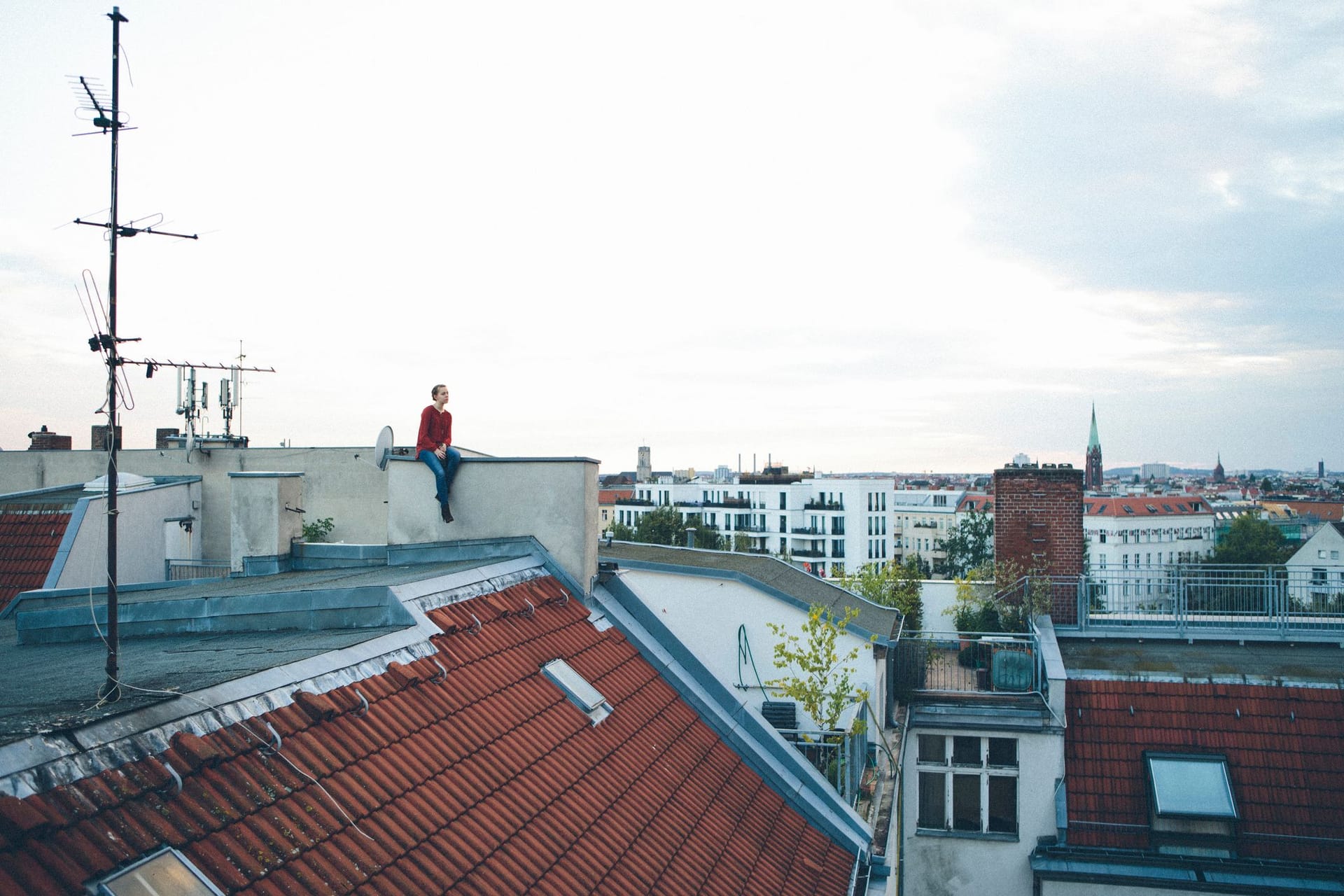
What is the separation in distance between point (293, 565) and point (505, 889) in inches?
279

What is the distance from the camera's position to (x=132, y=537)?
19.1 m

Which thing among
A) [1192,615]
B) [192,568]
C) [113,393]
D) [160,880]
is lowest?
[1192,615]

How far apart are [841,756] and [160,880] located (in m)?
9.15

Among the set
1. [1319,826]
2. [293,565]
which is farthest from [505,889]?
[1319,826]

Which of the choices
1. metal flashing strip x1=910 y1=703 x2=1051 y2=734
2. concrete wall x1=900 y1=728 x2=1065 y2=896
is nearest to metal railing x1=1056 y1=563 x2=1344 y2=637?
metal flashing strip x1=910 y1=703 x2=1051 y2=734

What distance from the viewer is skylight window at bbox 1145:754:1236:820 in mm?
12742

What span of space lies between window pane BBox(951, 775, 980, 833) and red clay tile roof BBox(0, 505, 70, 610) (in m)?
15.4

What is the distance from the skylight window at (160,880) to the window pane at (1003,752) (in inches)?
532

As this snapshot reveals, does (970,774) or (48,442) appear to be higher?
(48,442)

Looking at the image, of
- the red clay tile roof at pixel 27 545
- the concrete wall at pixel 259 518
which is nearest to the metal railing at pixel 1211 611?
the concrete wall at pixel 259 518

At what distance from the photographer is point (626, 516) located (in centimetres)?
11044

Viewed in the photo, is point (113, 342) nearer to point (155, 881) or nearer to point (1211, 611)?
point (155, 881)

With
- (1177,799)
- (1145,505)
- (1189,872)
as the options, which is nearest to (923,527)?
(1145,505)

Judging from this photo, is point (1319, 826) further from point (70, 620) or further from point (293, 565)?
point (70, 620)
